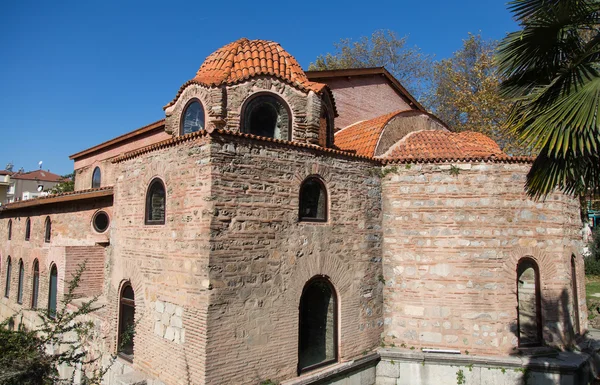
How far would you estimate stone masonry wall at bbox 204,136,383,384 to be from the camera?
20.5 ft

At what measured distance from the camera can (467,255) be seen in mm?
8375

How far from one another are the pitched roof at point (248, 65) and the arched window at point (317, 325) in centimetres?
374

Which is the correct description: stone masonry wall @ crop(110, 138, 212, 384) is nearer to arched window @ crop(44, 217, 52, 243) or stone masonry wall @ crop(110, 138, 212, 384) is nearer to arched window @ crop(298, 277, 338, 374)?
arched window @ crop(298, 277, 338, 374)

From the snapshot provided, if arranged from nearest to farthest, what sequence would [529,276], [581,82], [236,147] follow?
[581,82] → [236,147] → [529,276]

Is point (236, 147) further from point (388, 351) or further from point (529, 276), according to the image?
point (529, 276)

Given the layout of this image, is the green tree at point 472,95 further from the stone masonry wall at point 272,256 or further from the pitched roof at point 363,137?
the stone masonry wall at point 272,256

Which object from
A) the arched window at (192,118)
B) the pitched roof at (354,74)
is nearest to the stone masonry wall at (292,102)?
the arched window at (192,118)

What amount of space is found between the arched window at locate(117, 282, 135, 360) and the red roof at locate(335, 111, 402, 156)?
5221 millimetres

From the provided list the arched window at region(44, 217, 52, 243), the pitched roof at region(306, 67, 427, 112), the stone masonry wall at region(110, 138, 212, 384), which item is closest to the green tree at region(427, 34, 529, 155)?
the pitched roof at region(306, 67, 427, 112)

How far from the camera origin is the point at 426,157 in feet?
28.7

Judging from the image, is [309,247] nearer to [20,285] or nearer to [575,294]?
[575,294]

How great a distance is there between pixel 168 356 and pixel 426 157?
5986mm

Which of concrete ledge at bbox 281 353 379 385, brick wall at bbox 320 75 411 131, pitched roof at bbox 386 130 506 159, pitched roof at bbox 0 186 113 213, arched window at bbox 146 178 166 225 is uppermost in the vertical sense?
brick wall at bbox 320 75 411 131

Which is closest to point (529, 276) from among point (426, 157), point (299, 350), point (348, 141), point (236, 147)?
point (426, 157)
